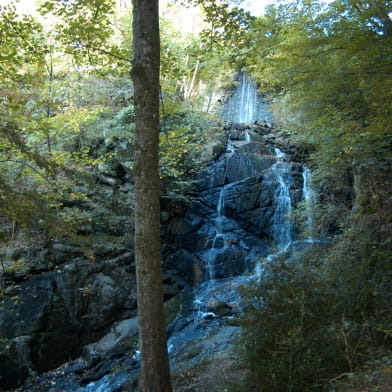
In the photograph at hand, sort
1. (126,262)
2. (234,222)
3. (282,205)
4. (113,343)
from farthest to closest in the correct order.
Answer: (234,222), (282,205), (126,262), (113,343)

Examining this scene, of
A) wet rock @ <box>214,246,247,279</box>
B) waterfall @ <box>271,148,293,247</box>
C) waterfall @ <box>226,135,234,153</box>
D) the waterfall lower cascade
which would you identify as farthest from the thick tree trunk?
waterfall @ <box>226,135,234,153</box>

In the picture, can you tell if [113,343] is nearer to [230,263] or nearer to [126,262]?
[126,262]

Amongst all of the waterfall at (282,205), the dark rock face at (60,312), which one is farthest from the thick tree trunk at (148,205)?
the waterfall at (282,205)

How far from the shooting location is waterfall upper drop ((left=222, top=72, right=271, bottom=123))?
23000 mm

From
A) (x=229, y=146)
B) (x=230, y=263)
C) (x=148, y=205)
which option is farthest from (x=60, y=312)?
(x=229, y=146)

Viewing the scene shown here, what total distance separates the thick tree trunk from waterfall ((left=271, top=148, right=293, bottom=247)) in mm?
9401

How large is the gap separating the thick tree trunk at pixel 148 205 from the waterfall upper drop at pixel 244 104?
63.2 ft

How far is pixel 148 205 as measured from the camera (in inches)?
160

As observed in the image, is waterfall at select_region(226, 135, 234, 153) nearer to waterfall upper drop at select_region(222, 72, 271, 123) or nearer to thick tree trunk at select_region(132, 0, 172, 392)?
waterfall upper drop at select_region(222, 72, 271, 123)

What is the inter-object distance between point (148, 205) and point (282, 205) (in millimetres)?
10414

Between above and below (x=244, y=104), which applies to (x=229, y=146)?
below

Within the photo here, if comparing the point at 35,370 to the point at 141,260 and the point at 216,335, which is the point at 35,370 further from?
the point at 141,260

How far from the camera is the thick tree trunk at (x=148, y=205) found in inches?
154

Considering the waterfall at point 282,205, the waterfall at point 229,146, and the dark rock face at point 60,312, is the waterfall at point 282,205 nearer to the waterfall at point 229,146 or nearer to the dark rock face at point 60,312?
the waterfall at point 229,146
